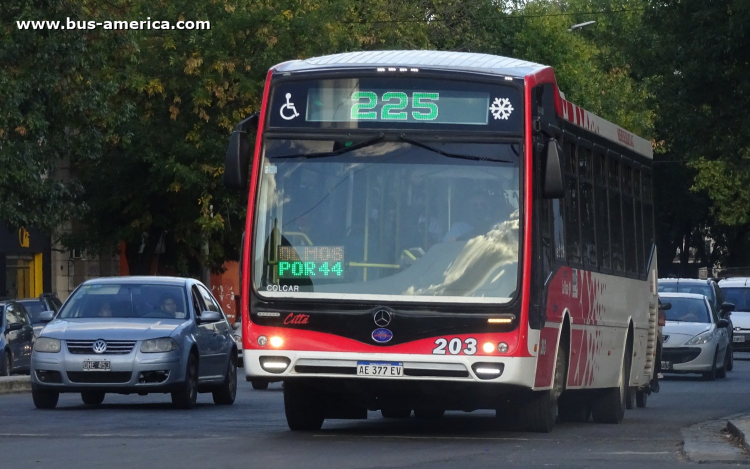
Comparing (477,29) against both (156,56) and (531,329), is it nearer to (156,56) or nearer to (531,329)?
(156,56)

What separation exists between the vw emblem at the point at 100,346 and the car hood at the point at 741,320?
27.5 m

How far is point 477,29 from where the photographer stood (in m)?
63.8

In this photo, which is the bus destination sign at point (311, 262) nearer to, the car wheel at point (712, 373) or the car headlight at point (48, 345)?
the car headlight at point (48, 345)

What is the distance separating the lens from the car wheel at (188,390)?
19.2 metres

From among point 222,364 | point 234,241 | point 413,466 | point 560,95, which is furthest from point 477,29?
point 413,466

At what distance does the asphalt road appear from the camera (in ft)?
38.9

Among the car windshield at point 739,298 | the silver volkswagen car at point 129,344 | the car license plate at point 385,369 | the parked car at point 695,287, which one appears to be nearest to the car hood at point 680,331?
the parked car at point 695,287

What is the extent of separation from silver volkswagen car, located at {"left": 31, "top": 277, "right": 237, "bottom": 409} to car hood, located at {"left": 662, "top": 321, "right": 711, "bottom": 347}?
1349 centimetres

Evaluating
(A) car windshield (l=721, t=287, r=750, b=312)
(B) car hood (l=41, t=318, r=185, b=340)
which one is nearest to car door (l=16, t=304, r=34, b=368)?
(B) car hood (l=41, t=318, r=185, b=340)

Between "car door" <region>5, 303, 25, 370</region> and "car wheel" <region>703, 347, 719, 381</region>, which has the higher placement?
"car door" <region>5, 303, 25, 370</region>

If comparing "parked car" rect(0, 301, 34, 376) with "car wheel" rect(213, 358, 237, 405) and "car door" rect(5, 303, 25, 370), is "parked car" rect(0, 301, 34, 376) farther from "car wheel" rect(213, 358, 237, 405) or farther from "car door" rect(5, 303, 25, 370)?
"car wheel" rect(213, 358, 237, 405)

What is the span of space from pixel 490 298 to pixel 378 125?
168 centimetres

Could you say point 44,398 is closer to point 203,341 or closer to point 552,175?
point 203,341

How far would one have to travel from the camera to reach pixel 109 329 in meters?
18.7
